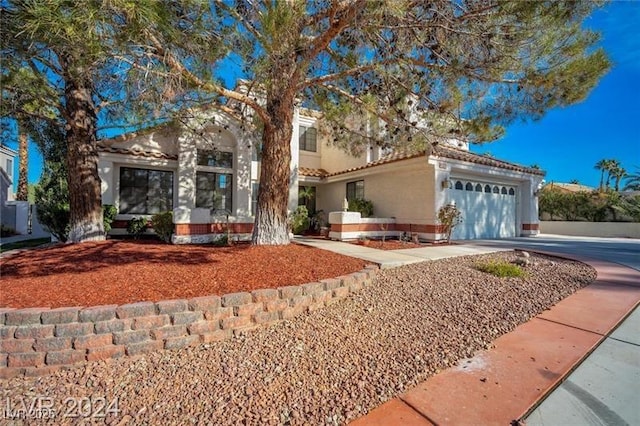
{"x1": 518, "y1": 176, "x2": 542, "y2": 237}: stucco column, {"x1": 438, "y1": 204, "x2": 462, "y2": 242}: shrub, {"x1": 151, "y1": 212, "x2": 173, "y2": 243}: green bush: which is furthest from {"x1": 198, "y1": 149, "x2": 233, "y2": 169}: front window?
{"x1": 518, "y1": 176, "x2": 542, "y2": 237}: stucco column

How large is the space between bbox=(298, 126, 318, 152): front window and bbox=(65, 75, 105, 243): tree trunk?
36.3 feet

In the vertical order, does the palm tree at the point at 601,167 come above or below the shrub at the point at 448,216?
above

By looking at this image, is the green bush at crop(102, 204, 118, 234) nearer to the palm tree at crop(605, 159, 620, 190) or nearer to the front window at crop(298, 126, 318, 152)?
the front window at crop(298, 126, 318, 152)

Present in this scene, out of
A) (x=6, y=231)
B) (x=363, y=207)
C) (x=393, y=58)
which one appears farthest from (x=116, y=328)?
(x=6, y=231)

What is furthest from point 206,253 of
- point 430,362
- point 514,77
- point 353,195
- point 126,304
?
point 353,195

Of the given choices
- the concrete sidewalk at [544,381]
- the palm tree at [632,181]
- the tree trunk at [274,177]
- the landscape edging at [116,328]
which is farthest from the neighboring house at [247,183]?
the palm tree at [632,181]

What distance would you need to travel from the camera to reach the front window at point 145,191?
12.6 meters

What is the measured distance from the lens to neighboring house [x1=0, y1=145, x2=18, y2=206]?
20.1 metres

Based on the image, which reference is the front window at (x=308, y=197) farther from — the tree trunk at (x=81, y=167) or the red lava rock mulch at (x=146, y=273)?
the tree trunk at (x=81, y=167)

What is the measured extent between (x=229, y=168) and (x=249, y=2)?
9.17m

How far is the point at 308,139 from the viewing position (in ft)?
60.8

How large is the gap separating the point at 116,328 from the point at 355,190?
46.5 ft

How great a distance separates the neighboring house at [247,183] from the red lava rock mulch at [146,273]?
383 cm

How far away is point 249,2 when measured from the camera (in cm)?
559
